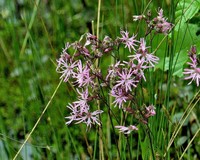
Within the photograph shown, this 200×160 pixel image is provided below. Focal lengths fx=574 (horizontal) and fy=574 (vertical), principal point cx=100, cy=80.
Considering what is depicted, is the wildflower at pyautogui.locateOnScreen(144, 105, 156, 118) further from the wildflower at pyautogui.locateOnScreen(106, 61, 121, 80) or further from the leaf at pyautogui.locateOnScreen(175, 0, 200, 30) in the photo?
the leaf at pyautogui.locateOnScreen(175, 0, 200, 30)

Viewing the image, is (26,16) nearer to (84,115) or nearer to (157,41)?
(157,41)

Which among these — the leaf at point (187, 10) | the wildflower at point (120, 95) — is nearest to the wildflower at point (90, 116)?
the wildflower at point (120, 95)

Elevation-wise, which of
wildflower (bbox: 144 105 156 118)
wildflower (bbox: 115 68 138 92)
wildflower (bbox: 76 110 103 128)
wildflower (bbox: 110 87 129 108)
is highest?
wildflower (bbox: 115 68 138 92)

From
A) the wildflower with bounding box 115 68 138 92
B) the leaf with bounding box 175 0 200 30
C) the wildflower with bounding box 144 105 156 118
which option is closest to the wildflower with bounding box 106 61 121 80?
the wildflower with bounding box 115 68 138 92

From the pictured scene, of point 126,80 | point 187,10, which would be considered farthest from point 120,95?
point 187,10

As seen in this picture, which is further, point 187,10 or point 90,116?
point 187,10

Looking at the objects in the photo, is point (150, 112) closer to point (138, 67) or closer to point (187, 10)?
point (138, 67)

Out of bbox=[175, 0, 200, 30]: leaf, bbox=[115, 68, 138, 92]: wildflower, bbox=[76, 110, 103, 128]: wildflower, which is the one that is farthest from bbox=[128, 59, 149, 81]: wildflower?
bbox=[175, 0, 200, 30]: leaf

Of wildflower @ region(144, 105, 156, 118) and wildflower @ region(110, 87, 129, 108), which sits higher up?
wildflower @ region(110, 87, 129, 108)

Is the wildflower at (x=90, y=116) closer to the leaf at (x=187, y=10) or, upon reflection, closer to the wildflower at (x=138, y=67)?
the wildflower at (x=138, y=67)

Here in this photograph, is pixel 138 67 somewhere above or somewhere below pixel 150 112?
above

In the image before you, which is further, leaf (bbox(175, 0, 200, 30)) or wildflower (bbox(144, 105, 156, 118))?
leaf (bbox(175, 0, 200, 30))
